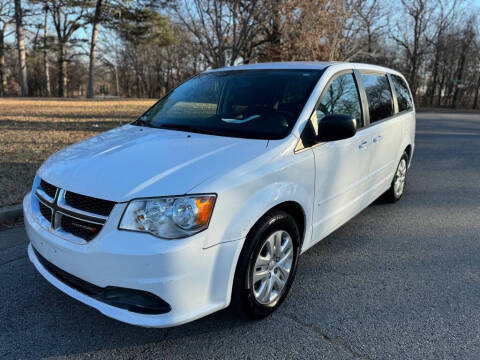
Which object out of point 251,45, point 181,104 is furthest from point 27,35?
point 181,104

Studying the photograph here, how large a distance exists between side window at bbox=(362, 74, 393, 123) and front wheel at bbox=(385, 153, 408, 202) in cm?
94

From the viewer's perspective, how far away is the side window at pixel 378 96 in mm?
3947

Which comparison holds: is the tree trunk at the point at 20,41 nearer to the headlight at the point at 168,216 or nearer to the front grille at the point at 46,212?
the front grille at the point at 46,212

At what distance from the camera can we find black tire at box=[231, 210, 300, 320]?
92.2 inches

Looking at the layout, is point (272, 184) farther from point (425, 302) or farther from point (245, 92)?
point (425, 302)

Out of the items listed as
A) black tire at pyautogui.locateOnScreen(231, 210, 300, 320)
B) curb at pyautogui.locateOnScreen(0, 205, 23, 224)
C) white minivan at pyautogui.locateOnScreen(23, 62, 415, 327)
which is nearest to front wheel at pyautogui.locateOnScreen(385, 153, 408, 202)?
white minivan at pyautogui.locateOnScreen(23, 62, 415, 327)

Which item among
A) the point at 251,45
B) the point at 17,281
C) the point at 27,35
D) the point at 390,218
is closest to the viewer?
the point at 17,281

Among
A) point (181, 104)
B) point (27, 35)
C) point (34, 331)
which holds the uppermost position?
point (27, 35)

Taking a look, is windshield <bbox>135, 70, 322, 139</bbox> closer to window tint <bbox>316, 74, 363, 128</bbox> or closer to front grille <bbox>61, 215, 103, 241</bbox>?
window tint <bbox>316, 74, 363, 128</bbox>

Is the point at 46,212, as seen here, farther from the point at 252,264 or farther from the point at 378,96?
the point at 378,96

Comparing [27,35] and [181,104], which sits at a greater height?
[27,35]

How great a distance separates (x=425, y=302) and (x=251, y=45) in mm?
14269

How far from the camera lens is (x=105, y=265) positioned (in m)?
2.08

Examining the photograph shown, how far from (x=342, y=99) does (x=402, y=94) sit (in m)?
2.11
